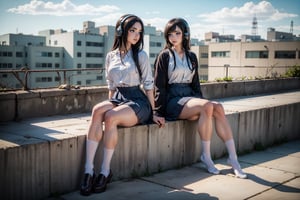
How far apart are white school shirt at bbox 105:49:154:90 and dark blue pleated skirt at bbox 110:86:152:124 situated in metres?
0.08

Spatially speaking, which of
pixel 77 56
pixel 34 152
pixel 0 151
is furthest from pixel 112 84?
pixel 77 56

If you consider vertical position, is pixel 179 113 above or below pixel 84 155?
above

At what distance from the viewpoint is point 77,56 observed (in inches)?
3287

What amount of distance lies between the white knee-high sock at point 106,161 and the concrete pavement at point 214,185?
0.77ft

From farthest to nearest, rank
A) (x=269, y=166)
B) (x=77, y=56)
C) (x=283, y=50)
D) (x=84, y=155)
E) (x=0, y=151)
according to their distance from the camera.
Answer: (x=77, y=56) < (x=283, y=50) < (x=269, y=166) < (x=84, y=155) < (x=0, y=151)

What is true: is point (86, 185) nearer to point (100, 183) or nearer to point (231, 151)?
point (100, 183)

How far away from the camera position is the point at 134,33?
4.33 m

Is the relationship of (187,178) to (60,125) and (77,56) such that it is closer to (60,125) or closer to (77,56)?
(60,125)

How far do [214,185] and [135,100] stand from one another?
1404 millimetres

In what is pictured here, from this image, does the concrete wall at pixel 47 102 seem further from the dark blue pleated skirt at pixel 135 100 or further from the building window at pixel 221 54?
the building window at pixel 221 54

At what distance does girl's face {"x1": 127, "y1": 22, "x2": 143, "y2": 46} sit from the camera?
4.32 m

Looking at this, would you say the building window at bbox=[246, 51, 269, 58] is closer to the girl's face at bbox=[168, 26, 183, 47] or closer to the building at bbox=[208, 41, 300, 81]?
the building at bbox=[208, 41, 300, 81]

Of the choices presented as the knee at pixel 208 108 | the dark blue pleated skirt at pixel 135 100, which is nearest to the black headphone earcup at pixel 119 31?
the dark blue pleated skirt at pixel 135 100

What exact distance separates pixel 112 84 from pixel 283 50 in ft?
202
